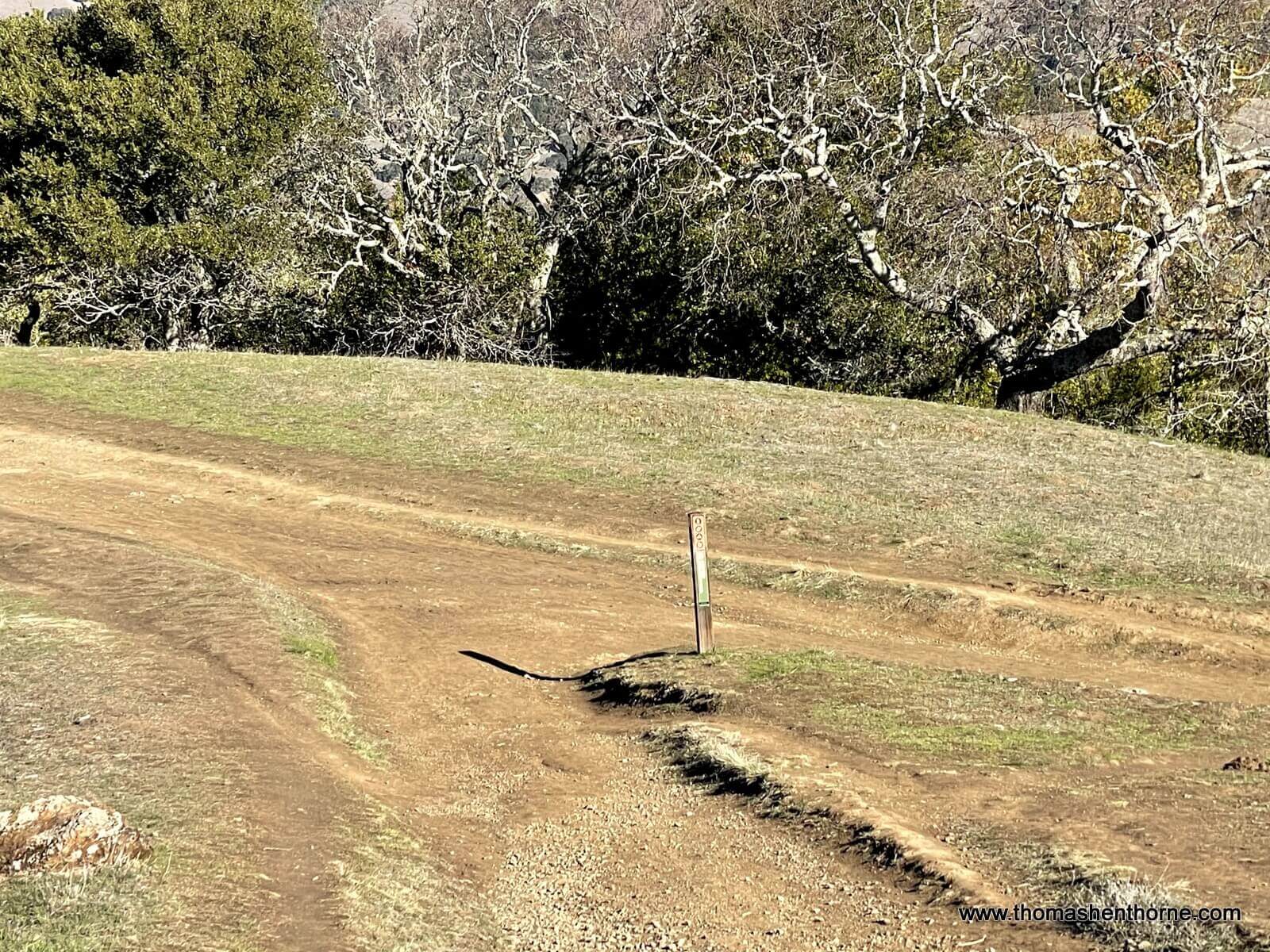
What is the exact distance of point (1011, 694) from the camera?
10656 mm

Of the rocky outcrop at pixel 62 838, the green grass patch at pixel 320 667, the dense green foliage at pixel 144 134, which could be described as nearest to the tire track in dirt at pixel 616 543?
the green grass patch at pixel 320 667

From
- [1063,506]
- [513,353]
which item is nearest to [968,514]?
[1063,506]

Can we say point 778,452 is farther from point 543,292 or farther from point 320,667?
point 543,292

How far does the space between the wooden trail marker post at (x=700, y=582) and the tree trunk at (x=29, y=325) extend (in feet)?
93.9

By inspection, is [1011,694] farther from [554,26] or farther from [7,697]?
[554,26]

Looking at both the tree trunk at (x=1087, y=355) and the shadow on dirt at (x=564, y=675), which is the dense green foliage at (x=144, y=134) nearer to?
the tree trunk at (x=1087, y=355)

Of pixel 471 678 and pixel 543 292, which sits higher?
pixel 543 292

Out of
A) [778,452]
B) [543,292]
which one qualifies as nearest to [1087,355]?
[778,452]

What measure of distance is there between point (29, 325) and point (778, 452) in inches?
983

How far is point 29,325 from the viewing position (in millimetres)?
36281

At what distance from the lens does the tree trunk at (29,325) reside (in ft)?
116

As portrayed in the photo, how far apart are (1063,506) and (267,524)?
10.5m

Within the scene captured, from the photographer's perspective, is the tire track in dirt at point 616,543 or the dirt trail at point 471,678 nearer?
the dirt trail at point 471,678

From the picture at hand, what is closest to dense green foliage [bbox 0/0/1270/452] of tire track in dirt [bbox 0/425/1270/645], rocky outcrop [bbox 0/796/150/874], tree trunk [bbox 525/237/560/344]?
tree trunk [bbox 525/237/560/344]
